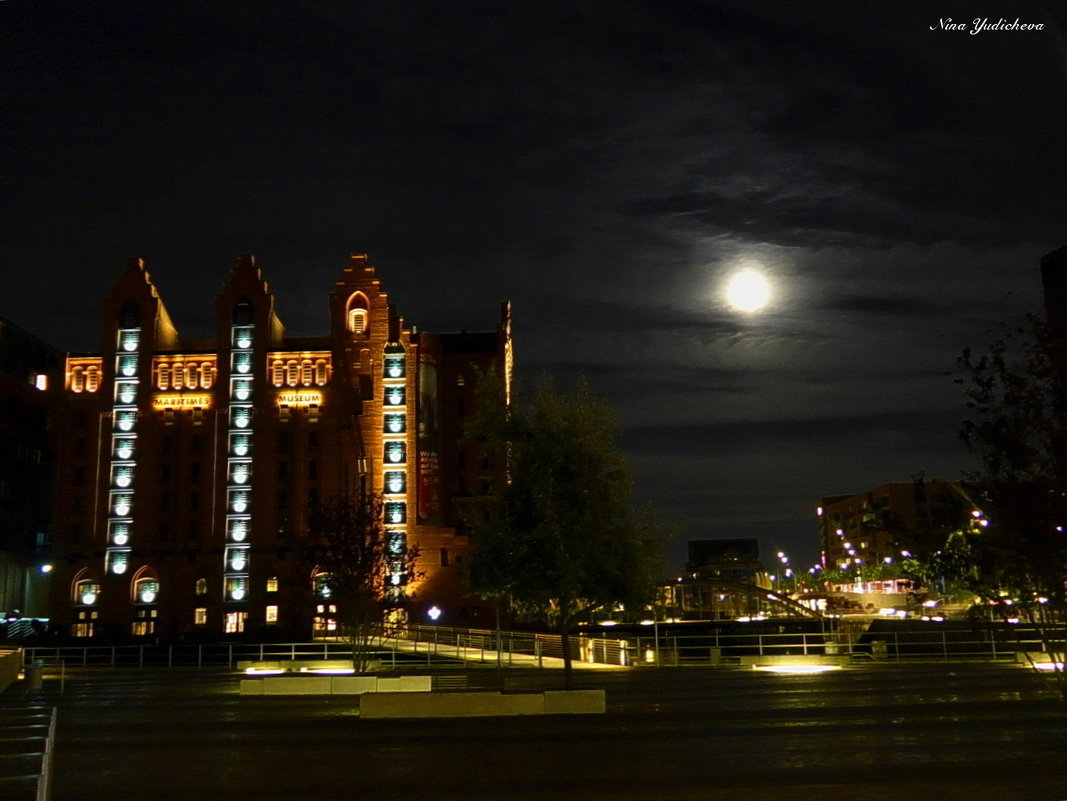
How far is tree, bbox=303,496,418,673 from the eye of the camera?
35.9m

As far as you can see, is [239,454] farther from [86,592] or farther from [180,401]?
[86,592]

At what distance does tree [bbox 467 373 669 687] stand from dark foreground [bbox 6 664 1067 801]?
2.78 m

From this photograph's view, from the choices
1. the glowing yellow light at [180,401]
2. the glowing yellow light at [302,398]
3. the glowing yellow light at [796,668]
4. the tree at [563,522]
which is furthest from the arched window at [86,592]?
the tree at [563,522]

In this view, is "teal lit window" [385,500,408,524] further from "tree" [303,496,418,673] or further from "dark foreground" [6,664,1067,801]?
"dark foreground" [6,664,1067,801]

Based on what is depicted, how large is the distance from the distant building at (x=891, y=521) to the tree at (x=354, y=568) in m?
16.4

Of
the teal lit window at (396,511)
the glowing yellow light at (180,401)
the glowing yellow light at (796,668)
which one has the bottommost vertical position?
the glowing yellow light at (796,668)

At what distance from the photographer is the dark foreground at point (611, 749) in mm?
14576

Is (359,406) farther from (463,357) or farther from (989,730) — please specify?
(989,730)

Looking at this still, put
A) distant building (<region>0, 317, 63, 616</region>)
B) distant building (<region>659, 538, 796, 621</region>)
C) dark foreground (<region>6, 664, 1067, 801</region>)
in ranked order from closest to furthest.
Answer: dark foreground (<region>6, 664, 1067, 801</region>) < distant building (<region>659, 538, 796, 621</region>) < distant building (<region>0, 317, 63, 616</region>)

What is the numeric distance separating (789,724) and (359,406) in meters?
79.3

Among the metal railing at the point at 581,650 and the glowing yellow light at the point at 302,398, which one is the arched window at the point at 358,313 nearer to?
the glowing yellow light at the point at 302,398

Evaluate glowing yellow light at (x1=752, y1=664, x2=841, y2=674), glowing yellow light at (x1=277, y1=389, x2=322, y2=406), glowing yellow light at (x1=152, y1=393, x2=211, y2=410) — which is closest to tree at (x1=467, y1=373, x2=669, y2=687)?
glowing yellow light at (x1=752, y1=664, x2=841, y2=674)

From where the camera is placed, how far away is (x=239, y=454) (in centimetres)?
9725

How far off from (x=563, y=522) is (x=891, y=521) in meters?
8.97
